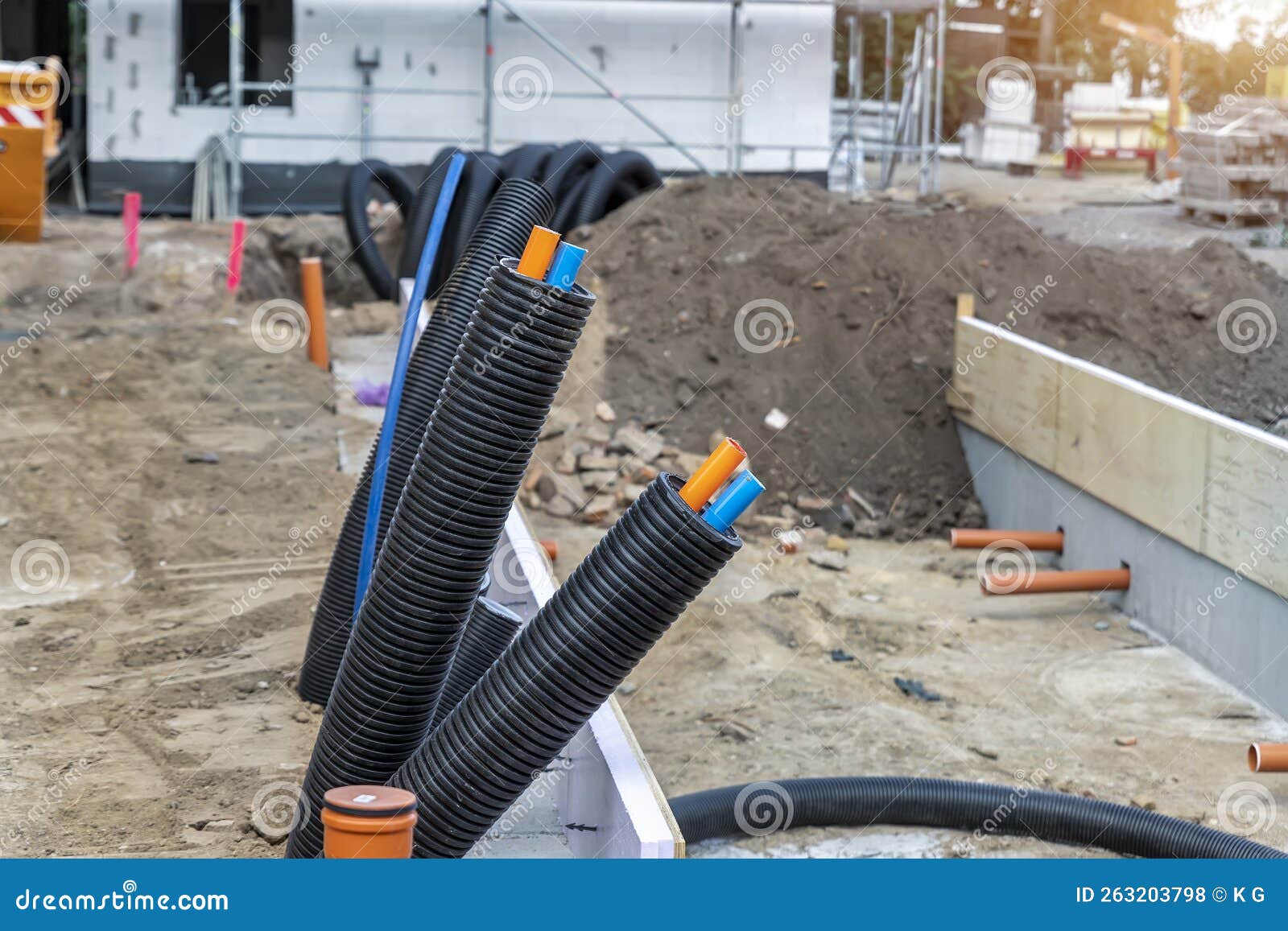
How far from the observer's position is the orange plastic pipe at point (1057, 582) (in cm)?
803

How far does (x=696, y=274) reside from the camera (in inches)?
471

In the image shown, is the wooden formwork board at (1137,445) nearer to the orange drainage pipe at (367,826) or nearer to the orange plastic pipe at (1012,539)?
the orange plastic pipe at (1012,539)

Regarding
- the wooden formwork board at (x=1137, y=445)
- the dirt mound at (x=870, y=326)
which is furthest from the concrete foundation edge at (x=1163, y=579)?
the dirt mound at (x=870, y=326)

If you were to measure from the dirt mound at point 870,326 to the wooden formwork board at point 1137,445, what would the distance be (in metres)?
0.66

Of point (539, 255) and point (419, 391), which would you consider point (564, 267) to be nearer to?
point (539, 255)

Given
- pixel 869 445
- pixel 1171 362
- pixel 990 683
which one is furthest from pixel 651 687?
pixel 1171 362

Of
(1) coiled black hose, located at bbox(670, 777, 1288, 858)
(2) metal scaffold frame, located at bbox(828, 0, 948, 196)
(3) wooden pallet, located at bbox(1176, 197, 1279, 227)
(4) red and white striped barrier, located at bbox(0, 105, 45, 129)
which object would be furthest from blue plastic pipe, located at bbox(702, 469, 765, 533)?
(3) wooden pallet, located at bbox(1176, 197, 1279, 227)

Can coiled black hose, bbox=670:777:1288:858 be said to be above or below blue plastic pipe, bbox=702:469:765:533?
below

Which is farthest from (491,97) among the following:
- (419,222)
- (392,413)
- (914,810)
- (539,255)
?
(539,255)

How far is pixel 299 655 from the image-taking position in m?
5.90

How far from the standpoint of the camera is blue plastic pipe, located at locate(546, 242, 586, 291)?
10.8ft

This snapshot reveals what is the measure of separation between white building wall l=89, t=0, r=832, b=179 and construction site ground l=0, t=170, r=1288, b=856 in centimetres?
762

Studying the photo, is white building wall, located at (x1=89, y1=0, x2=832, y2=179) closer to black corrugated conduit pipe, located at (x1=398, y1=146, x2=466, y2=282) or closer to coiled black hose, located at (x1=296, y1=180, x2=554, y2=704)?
black corrugated conduit pipe, located at (x1=398, y1=146, x2=466, y2=282)
